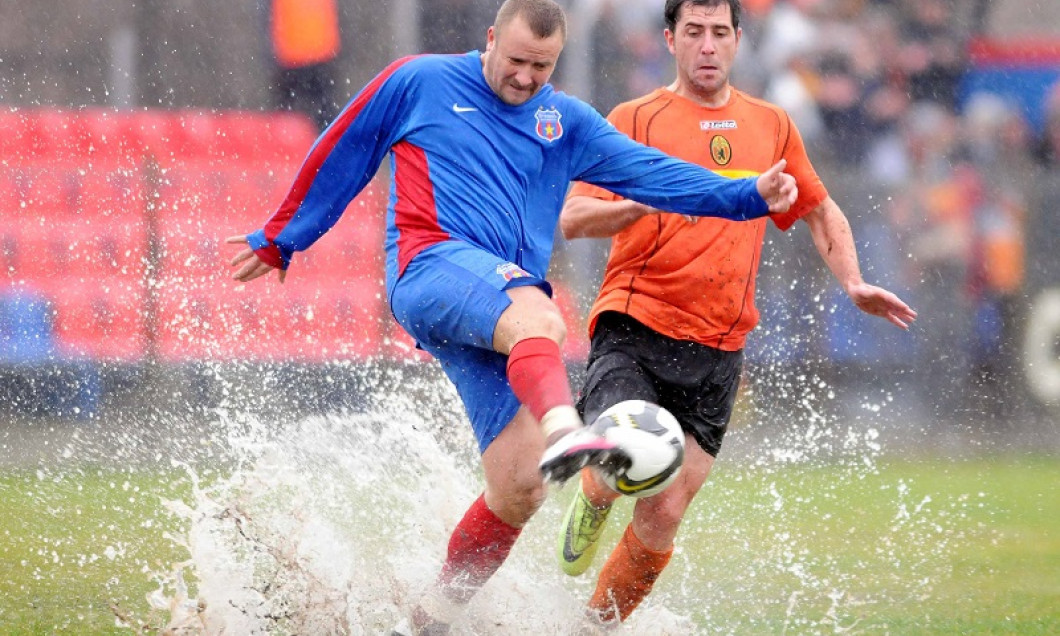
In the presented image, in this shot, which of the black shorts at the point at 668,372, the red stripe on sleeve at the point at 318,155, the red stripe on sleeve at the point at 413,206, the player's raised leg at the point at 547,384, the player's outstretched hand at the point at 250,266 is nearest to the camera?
the player's raised leg at the point at 547,384

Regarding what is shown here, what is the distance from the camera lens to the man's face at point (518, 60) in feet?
14.5

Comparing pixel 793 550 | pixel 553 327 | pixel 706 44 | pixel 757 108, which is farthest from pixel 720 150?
pixel 793 550

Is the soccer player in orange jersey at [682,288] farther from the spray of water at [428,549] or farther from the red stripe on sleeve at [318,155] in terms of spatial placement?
the red stripe on sleeve at [318,155]

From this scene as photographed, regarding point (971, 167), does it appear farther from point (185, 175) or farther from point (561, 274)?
point (185, 175)

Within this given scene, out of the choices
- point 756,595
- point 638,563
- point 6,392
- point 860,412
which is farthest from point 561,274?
point 638,563

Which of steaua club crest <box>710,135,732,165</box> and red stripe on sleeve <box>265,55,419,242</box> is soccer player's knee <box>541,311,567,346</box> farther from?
steaua club crest <box>710,135,732,165</box>

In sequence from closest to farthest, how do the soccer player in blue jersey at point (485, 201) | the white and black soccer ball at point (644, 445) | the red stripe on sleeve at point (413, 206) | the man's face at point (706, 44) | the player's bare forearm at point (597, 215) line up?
the white and black soccer ball at point (644, 445), the soccer player in blue jersey at point (485, 201), the red stripe on sleeve at point (413, 206), the player's bare forearm at point (597, 215), the man's face at point (706, 44)

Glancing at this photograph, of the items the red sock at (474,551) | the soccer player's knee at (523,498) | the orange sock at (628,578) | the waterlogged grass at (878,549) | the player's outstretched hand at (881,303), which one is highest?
the player's outstretched hand at (881,303)

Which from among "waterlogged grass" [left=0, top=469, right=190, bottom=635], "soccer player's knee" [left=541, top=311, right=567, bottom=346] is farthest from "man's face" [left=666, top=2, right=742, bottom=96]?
"waterlogged grass" [left=0, top=469, right=190, bottom=635]

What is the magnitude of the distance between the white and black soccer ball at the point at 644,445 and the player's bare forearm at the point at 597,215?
1.02 m

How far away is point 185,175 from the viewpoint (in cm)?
984

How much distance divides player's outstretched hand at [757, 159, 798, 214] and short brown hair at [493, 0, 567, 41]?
78cm

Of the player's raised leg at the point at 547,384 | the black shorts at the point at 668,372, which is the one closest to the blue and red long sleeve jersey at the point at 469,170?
the player's raised leg at the point at 547,384

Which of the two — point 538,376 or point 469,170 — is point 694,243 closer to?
point 469,170
